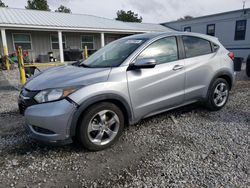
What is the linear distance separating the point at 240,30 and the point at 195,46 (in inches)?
676

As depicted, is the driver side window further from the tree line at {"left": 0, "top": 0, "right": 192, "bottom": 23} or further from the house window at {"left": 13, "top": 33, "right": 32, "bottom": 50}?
the tree line at {"left": 0, "top": 0, "right": 192, "bottom": 23}

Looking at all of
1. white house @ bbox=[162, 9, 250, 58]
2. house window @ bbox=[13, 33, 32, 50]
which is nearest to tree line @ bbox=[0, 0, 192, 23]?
white house @ bbox=[162, 9, 250, 58]

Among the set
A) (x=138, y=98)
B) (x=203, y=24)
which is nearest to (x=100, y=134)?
(x=138, y=98)

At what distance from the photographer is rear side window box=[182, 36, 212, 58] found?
3.88m

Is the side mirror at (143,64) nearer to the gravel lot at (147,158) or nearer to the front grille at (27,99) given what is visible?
the gravel lot at (147,158)

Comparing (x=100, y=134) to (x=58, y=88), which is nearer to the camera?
(x=58, y=88)

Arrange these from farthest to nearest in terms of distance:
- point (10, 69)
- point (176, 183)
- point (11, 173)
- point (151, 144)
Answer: point (10, 69) → point (151, 144) → point (11, 173) → point (176, 183)

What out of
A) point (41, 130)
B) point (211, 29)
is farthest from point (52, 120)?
point (211, 29)

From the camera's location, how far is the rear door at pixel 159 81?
126 inches

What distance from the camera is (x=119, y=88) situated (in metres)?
3.00

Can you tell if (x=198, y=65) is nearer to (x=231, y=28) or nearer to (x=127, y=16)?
→ (x=231, y=28)

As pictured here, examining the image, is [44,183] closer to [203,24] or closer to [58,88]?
[58,88]

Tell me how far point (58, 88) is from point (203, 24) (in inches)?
834

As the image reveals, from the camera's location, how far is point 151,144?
322 cm
